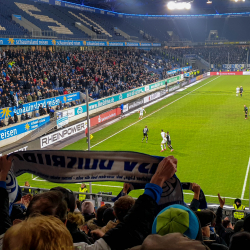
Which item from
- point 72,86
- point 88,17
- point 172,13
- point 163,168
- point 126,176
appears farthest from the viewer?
point 172,13

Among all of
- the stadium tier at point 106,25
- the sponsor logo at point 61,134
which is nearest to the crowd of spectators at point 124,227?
the sponsor logo at point 61,134

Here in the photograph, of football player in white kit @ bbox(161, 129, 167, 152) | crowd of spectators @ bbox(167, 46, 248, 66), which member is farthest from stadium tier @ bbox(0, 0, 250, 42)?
football player in white kit @ bbox(161, 129, 167, 152)

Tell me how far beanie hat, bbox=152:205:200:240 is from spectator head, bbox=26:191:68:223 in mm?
717

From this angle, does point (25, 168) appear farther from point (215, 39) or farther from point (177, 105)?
point (215, 39)

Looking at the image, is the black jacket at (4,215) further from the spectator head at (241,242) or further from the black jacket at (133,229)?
the spectator head at (241,242)

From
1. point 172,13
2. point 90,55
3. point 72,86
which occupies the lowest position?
point 72,86

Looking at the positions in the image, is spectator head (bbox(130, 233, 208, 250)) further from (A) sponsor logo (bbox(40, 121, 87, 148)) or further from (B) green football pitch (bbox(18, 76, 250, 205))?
(A) sponsor logo (bbox(40, 121, 87, 148))

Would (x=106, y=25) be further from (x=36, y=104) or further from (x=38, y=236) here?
(x=38, y=236)

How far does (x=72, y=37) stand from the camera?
4297 cm

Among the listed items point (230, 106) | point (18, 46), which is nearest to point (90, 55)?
point (18, 46)

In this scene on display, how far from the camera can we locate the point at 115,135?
80.3ft

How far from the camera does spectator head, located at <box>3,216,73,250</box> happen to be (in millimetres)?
1576

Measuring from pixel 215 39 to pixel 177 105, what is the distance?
57159mm

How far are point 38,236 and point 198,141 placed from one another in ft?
70.1
